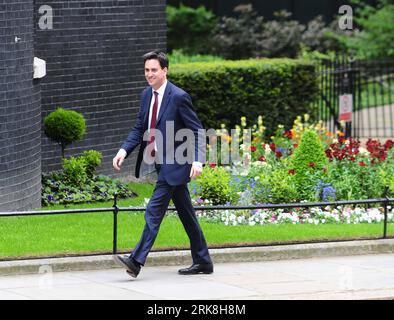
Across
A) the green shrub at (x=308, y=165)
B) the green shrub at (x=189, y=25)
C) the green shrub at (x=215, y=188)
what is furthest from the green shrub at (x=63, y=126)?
the green shrub at (x=189, y=25)

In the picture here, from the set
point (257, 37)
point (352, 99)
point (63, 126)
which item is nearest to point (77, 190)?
point (63, 126)

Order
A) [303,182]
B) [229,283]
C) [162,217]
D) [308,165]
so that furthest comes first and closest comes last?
[308,165]
[303,182]
[162,217]
[229,283]

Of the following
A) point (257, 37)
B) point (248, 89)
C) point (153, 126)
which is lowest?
point (153, 126)

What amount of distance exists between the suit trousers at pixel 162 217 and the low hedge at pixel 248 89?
→ 7829 mm

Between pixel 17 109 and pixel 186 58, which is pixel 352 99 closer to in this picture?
pixel 186 58

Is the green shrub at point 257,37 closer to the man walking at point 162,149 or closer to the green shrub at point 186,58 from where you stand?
the green shrub at point 186,58

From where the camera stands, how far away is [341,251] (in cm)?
1338

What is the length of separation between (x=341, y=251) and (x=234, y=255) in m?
1.18

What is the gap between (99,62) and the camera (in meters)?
18.3

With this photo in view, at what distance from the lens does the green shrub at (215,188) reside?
1546 cm

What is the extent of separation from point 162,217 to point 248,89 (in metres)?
9.41

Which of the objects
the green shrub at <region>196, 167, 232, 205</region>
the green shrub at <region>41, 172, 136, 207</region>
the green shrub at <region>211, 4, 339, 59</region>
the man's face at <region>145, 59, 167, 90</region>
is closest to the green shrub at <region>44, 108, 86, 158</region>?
the green shrub at <region>41, 172, 136, 207</region>
